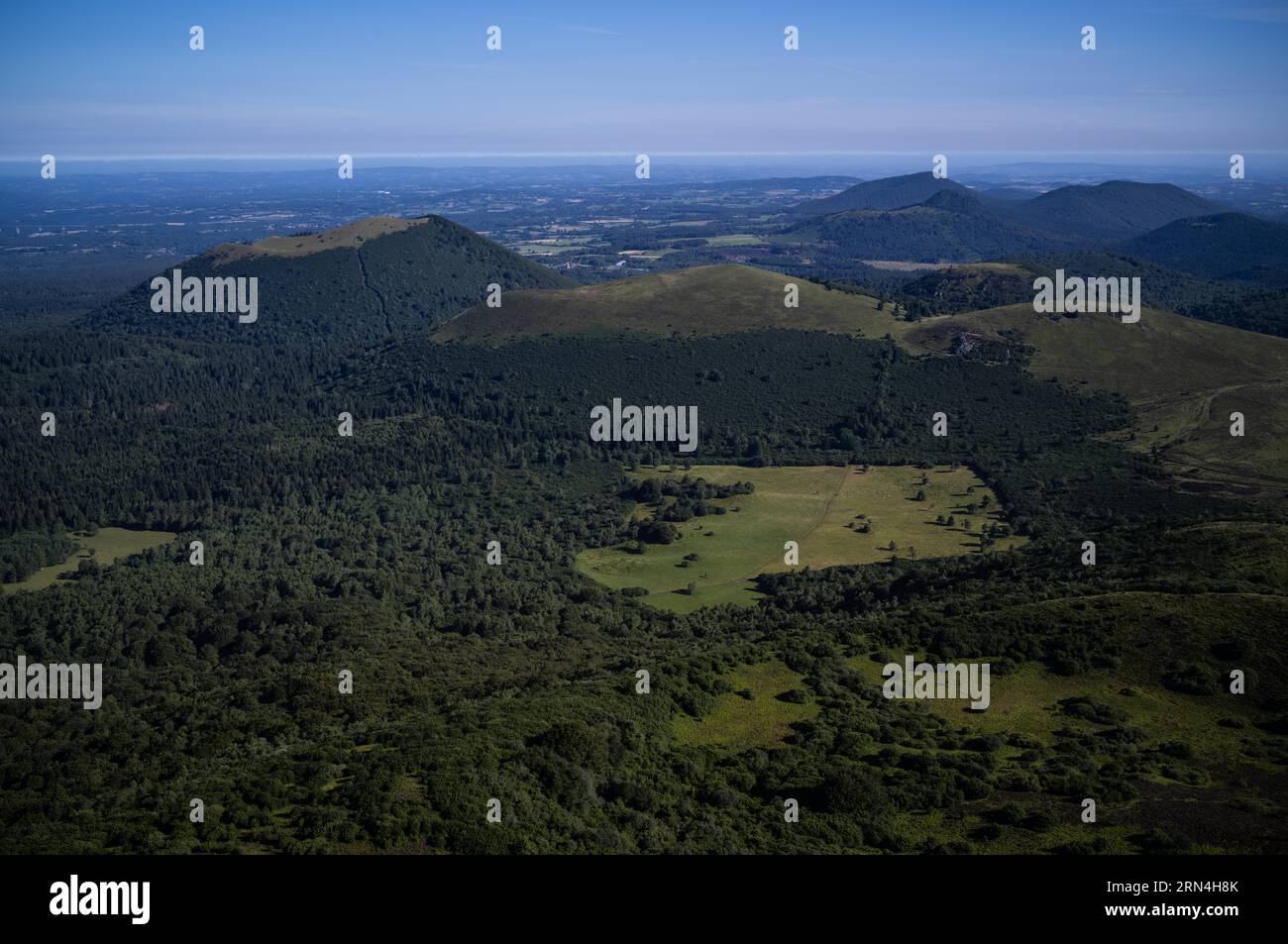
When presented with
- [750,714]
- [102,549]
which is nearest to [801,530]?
[750,714]

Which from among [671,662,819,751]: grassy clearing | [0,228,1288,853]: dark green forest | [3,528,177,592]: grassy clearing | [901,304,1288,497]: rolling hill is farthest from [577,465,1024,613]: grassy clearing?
[3,528,177,592]: grassy clearing

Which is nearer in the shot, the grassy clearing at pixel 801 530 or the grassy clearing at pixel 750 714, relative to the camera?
the grassy clearing at pixel 750 714

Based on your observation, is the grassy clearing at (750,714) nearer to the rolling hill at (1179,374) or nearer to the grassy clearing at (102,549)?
the grassy clearing at (102,549)

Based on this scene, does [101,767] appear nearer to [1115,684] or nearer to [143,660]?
[143,660]

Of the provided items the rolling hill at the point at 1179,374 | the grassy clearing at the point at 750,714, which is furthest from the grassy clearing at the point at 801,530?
the grassy clearing at the point at 750,714

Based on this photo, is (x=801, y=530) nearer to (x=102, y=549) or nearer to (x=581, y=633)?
(x=581, y=633)
